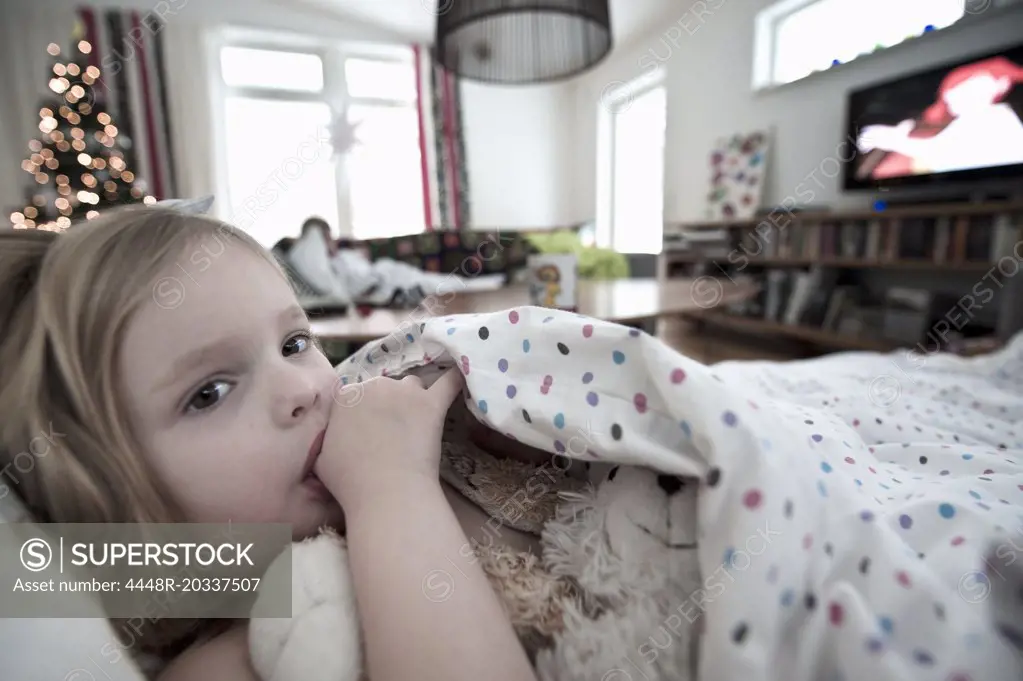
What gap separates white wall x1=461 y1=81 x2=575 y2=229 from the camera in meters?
4.97

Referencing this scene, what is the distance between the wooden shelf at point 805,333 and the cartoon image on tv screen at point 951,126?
844 millimetres

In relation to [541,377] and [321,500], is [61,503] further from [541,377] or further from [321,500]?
[541,377]

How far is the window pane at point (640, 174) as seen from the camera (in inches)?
171

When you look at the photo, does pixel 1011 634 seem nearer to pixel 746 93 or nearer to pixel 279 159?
pixel 746 93

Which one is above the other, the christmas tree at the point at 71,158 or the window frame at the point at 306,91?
the window frame at the point at 306,91

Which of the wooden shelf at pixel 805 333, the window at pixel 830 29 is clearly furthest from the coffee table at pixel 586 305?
the window at pixel 830 29

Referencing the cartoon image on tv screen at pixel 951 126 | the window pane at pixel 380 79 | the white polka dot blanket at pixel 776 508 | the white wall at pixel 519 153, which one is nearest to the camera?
the white polka dot blanket at pixel 776 508

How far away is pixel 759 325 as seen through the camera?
3.04 metres

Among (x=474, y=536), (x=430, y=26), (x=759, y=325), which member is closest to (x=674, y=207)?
(x=759, y=325)

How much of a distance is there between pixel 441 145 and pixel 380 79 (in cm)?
83

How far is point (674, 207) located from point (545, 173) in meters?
1.84

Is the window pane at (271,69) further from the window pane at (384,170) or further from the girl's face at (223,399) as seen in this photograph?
the girl's face at (223,399)

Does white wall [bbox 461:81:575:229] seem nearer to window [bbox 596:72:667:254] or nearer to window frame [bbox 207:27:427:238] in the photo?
window [bbox 596:72:667:254]

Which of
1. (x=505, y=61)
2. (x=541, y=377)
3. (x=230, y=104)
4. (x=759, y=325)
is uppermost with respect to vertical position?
(x=230, y=104)
